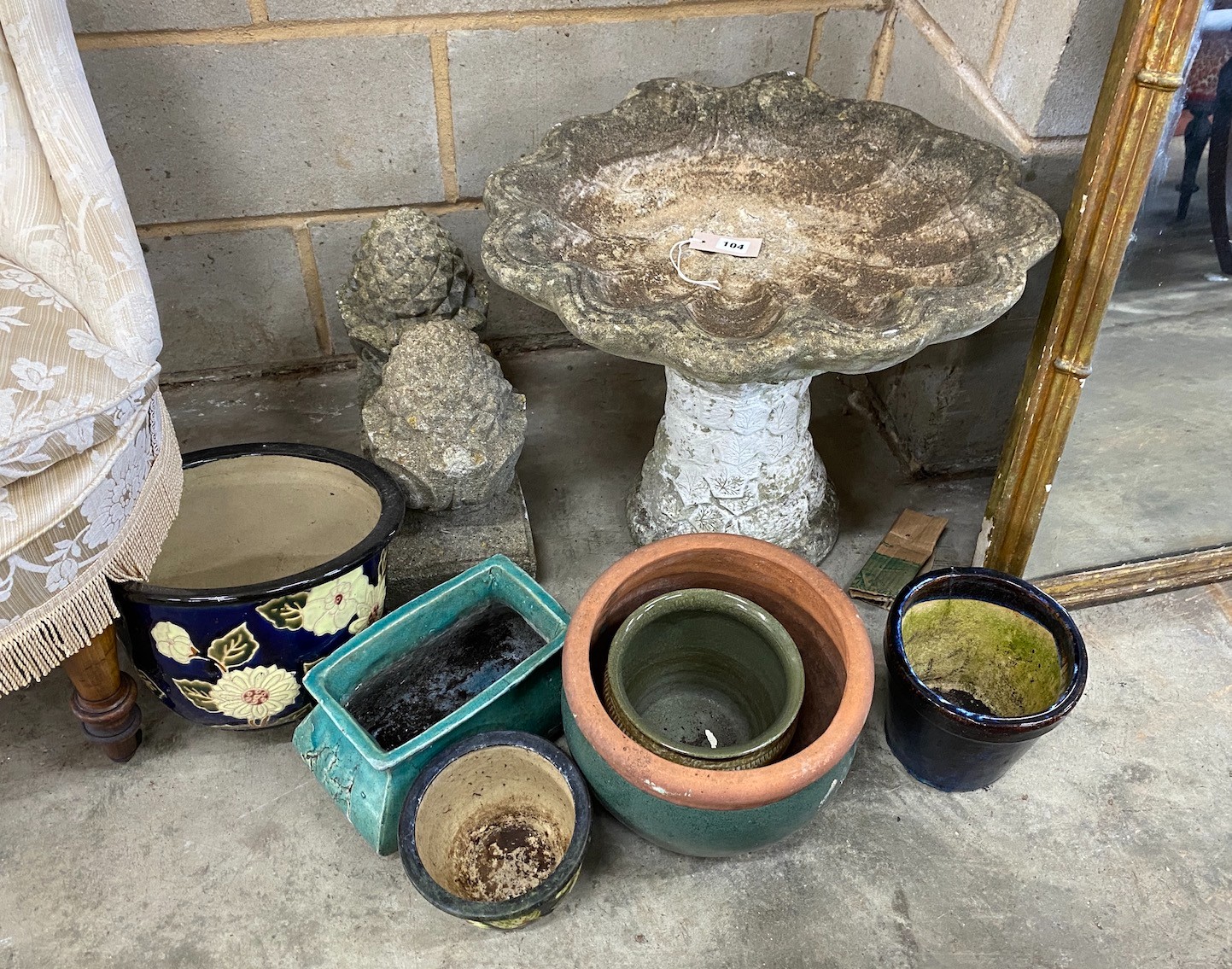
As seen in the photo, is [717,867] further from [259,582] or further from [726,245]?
[726,245]

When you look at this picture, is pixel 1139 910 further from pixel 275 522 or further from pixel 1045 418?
pixel 275 522

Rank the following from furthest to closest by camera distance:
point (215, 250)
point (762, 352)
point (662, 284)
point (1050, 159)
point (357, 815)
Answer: point (215, 250) → point (1050, 159) → point (662, 284) → point (357, 815) → point (762, 352)

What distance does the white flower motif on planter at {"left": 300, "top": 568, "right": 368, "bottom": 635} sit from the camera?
1.29 meters

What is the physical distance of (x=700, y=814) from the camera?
3.67ft

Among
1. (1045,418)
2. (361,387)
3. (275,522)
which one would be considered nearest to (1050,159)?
(1045,418)

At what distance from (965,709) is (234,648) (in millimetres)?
1014

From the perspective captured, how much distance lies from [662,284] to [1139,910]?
43.3 inches

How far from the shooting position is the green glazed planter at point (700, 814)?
1125 millimetres

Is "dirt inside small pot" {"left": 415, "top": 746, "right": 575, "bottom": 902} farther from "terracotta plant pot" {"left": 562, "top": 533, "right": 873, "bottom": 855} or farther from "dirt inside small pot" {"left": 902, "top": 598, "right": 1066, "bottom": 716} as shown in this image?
"dirt inside small pot" {"left": 902, "top": 598, "right": 1066, "bottom": 716}

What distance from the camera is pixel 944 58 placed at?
169 centimetres

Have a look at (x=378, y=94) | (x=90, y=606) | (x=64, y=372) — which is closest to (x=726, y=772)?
(x=90, y=606)

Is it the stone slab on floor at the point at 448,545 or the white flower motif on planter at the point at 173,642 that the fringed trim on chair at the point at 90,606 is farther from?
the stone slab on floor at the point at 448,545

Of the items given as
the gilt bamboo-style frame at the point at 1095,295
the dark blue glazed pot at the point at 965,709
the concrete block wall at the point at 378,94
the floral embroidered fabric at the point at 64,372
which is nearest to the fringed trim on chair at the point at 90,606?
the floral embroidered fabric at the point at 64,372

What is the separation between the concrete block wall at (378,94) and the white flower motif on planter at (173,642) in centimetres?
97
